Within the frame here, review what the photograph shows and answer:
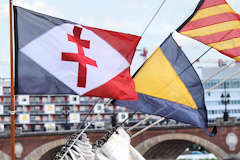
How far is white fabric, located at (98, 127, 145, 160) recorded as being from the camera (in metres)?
11.2

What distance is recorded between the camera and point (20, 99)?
89625mm

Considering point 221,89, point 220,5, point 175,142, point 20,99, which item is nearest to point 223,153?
point 175,142

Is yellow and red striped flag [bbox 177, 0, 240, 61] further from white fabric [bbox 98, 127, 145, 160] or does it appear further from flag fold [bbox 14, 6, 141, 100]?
flag fold [bbox 14, 6, 141, 100]

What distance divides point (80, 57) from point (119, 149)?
7.98ft

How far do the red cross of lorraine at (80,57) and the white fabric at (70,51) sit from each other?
0.06m

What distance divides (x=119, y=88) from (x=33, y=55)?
1953 mm

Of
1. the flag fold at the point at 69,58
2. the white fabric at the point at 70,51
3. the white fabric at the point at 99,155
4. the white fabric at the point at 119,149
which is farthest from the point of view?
the white fabric at the point at 119,149

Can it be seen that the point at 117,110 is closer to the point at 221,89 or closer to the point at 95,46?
the point at 221,89

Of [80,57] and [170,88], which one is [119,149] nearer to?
[80,57]

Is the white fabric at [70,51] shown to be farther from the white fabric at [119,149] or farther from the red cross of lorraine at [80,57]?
the white fabric at [119,149]

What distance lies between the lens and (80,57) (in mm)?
10266

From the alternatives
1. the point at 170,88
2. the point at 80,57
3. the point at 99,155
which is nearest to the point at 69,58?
the point at 80,57

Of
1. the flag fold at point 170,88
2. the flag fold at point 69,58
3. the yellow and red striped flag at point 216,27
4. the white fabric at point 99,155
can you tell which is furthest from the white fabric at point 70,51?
the yellow and red striped flag at point 216,27

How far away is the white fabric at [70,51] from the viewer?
9.76 m
